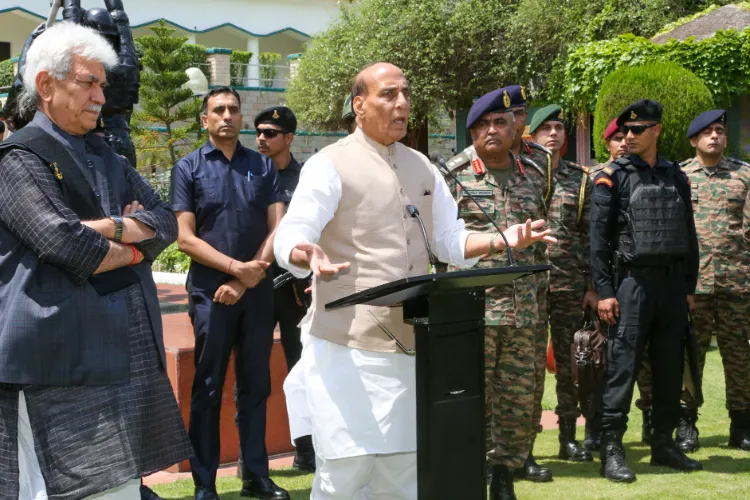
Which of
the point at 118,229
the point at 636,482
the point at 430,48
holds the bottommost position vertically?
the point at 636,482

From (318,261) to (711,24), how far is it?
18168 millimetres

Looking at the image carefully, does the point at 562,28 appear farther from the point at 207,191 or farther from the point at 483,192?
the point at 207,191

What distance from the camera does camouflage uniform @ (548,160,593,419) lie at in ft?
21.1

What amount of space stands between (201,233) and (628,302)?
2.51 m

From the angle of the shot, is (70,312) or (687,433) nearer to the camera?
(70,312)

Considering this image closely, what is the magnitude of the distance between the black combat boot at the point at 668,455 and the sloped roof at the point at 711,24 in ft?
47.9

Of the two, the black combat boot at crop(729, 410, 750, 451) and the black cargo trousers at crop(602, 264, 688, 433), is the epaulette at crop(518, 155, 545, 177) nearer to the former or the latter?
the black cargo trousers at crop(602, 264, 688, 433)

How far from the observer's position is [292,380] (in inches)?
157

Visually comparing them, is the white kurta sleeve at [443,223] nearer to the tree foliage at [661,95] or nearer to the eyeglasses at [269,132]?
the eyeglasses at [269,132]

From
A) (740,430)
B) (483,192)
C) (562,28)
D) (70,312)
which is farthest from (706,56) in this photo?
(70,312)

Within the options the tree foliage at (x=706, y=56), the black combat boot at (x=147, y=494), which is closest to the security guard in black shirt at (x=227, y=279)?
the black combat boot at (x=147, y=494)

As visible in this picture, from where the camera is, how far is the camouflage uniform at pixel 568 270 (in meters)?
6.44

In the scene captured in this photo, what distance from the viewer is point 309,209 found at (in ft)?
12.1

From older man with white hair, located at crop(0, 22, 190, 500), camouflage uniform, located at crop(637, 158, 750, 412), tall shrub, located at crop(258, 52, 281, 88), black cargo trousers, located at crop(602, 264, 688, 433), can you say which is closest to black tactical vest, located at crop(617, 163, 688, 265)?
black cargo trousers, located at crop(602, 264, 688, 433)
